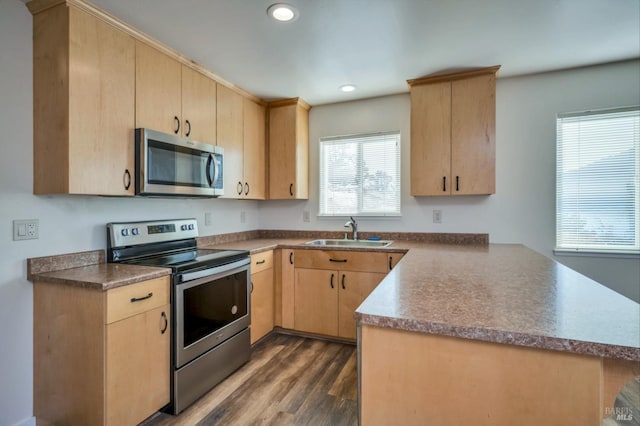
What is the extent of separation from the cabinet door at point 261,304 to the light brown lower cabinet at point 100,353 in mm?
919

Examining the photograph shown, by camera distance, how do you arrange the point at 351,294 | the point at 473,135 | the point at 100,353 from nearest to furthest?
the point at 100,353 → the point at 473,135 → the point at 351,294

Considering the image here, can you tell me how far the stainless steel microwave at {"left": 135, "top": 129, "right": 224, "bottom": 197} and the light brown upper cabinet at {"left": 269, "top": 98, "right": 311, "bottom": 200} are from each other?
32.7 inches

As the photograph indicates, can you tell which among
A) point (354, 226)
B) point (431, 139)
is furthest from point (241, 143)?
point (431, 139)

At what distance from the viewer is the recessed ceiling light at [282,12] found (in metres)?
1.74

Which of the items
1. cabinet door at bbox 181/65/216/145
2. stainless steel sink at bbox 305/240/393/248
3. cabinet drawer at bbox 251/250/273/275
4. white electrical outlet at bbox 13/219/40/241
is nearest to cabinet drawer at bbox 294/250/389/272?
stainless steel sink at bbox 305/240/393/248

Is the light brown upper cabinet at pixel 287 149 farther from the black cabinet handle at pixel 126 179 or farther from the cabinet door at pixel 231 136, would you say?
the black cabinet handle at pixel 126 179

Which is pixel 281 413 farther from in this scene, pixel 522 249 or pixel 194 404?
pixel 522 249

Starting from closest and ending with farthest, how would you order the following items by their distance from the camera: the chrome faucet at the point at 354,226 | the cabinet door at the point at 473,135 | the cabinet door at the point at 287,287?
the cabinet door at the point at 473,135 < the cabinet door at the point at 287,287 < the chrome faucet at the point at 354,226

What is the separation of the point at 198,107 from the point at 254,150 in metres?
0.84

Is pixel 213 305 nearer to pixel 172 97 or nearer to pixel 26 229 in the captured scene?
pixel 26 229

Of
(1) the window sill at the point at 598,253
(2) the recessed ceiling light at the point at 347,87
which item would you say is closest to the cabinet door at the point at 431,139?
(2) the recessed ceiling light at the point at 347,87

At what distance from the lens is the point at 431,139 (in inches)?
110

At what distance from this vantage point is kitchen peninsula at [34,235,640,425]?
81 cm

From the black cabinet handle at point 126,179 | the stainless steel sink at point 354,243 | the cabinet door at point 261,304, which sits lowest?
the cabinet door at point 261,304
